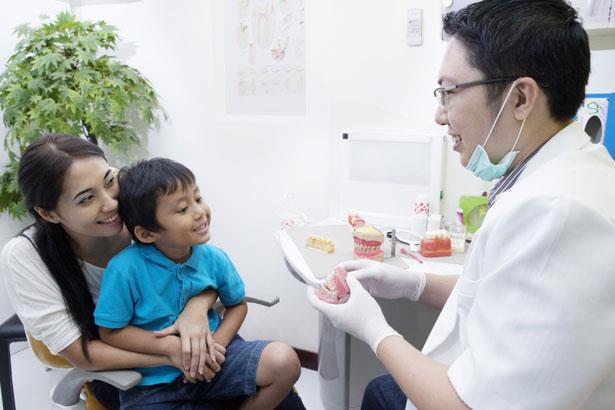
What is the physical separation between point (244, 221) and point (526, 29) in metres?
1.88

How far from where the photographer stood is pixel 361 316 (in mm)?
1007

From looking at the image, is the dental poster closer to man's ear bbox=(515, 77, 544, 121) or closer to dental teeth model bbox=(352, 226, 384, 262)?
dental teeth model bbox=(352, 226, 384, 262)

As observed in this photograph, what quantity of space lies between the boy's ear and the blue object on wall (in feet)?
4.80

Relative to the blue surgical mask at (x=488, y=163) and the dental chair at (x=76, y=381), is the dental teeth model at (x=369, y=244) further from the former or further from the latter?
the blue surgical mask at (x=488, y=163)

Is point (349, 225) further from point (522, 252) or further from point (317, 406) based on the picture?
point (522, 252)

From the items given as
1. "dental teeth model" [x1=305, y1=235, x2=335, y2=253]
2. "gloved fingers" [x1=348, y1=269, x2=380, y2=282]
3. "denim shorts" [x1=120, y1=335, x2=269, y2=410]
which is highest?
"gloved fingers" [x1=348, y1=269, x2=380, y2=282]

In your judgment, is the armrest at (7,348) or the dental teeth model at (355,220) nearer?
the armrest at (7,348)

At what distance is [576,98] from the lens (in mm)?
792

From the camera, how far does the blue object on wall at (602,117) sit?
59.8 inches

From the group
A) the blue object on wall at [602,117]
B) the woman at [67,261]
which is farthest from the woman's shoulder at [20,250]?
the blue object on wall at [602,117]

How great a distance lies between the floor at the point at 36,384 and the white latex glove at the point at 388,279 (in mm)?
1083

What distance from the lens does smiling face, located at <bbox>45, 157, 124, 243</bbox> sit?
1.11 meters

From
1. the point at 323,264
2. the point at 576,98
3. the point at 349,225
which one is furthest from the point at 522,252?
the point at 349,225

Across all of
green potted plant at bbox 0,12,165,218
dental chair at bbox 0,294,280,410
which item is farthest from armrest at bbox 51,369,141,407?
green potted plant at bbox 0,12,165,218
